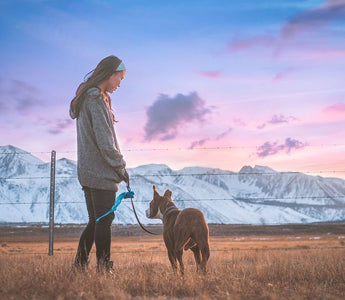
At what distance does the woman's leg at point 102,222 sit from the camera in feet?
15.4

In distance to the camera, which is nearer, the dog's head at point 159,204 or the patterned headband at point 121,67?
the patterned headband at point 121,67

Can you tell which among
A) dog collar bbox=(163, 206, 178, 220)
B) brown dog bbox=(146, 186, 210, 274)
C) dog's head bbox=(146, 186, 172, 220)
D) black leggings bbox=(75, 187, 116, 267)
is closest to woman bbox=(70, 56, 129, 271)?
black leggings bbox=(75, 187, 116, 267)

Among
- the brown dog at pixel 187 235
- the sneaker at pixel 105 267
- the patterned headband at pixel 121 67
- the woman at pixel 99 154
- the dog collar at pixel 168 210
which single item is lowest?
the sneaker at pixel 105 267

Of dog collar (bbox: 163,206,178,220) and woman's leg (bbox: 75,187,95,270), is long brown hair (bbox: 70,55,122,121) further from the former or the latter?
dog collar (bbox: 163,206,178,220)

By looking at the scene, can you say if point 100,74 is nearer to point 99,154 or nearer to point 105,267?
point 99,154

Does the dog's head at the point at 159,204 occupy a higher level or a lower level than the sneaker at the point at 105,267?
higher

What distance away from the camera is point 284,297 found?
407cm

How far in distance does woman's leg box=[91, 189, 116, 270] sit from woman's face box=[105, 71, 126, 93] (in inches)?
45.2

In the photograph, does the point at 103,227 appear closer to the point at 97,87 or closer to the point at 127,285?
the point at 127,285

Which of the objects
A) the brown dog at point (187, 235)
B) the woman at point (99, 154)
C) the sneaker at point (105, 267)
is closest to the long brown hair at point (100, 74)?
the woman at point (99, 154)

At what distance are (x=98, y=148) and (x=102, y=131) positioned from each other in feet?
0.73

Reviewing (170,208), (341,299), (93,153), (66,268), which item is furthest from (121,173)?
(341,299)

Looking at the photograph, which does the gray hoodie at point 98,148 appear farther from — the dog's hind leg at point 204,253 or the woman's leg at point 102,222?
the dog's hind leg at point 204,253

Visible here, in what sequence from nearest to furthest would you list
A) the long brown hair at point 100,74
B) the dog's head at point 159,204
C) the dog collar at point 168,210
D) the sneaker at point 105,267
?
the sneaker at point 105,267 → the long brown hair at point 100,74 → the dog collar at point 168,210 → the dog's head at point 159,204
